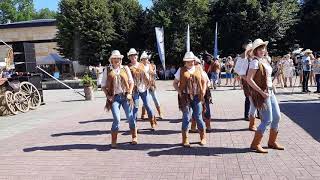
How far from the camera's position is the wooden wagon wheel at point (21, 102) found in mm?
16172

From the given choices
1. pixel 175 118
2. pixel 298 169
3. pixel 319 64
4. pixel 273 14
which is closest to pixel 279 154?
pixel 298 169

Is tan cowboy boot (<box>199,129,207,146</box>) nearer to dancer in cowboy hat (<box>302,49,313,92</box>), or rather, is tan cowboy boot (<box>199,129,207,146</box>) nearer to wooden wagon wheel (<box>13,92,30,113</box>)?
wooden wagon wheel (<box>13,92,30,113</box>)

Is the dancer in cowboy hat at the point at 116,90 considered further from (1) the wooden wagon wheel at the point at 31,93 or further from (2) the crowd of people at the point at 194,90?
(1) the wooden wagon wheel at the point at 31,93

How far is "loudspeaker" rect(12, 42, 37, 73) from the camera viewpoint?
61.2 ft

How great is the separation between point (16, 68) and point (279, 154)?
13.2 metres

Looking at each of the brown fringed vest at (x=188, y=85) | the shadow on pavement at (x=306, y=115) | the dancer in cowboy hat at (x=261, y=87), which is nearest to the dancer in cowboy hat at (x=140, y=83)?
the brown fringed vest at (x=188, y=85)

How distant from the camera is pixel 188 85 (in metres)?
8.40

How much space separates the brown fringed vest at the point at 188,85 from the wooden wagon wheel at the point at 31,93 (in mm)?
9653

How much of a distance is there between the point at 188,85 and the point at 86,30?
34941mm

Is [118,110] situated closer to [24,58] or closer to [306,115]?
[306,115]

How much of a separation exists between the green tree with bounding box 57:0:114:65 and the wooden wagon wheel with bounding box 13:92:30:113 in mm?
24555

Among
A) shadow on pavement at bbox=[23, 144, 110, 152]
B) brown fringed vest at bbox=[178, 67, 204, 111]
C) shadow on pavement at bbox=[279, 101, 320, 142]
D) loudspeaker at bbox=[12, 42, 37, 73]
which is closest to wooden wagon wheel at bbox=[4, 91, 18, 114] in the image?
loudspeaker at bbox=[12, 42, 37, 73]

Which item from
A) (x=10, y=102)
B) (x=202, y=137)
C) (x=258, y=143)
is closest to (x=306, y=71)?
(x=10, y=102)

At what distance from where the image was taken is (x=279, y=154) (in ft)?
25.2
